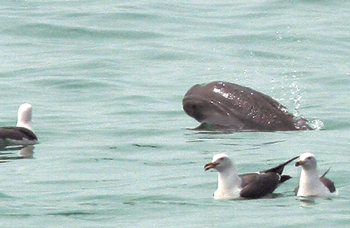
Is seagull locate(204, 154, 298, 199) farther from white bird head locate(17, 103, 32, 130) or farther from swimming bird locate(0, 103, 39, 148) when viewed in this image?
white bird head locate(17, 103, 32, 130)

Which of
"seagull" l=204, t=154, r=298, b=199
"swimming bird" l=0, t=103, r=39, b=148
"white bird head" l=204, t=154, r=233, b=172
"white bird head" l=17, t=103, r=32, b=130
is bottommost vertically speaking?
"seagull" l=204, t=154, r=298, b=199

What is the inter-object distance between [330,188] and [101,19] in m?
17.6

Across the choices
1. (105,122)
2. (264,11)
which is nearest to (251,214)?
(105,122)

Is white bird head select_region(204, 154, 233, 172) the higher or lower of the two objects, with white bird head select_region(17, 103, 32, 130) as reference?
lower

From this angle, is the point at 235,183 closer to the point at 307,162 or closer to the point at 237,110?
the point at 307,162

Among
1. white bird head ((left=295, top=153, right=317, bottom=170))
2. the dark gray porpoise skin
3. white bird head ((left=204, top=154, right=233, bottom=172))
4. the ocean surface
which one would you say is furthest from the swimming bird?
white bird head ((left=295, top=153, right=317, bottom=170))

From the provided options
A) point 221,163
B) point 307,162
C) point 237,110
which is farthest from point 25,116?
point 307,162

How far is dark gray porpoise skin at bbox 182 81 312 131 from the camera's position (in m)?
18.6

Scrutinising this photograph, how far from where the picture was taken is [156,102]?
2244 centimetres

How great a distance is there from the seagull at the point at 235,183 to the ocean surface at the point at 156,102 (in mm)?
123

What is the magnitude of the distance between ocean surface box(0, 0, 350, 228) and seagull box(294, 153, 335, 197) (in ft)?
0.63

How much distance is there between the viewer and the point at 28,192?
598 inches

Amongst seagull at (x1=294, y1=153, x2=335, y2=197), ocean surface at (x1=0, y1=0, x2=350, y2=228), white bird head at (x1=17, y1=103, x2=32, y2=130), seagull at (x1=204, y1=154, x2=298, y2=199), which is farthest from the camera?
white bird head at (x1=17, y1=103, x2=32, y2=130)

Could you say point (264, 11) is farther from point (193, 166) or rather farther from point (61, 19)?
point (193, 166)
